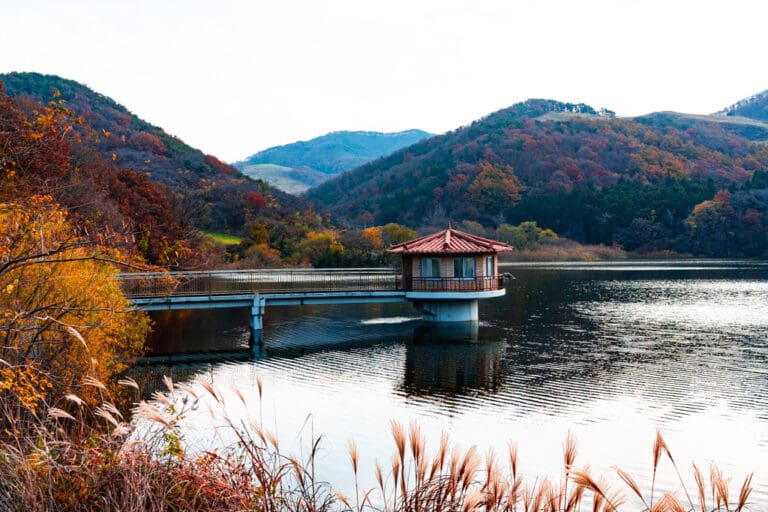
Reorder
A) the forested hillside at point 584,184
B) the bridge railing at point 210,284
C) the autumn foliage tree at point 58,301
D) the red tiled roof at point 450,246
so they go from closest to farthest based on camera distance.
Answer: the autumn foliage tree at point 58,301, the bridge railing at point 210,284, the red tiled roof at point 450,246, the forested hillside at point 584,184

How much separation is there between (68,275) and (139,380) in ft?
18.2

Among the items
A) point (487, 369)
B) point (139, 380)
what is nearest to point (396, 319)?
point (487, 369)

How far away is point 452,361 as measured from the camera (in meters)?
22.6

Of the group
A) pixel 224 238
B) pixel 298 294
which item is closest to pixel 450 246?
pixel 298 294

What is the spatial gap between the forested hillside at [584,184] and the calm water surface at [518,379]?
6500 centimetres

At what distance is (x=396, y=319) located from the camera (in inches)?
1326

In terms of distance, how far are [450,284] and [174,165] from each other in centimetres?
6545

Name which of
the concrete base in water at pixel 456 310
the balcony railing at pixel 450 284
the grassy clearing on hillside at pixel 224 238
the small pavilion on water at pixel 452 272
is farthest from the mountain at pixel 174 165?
the concrete base in water at pixel 456 310

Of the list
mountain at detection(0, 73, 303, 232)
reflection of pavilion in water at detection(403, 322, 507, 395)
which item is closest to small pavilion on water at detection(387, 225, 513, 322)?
reflection of pavilion in water at detection(403, 322, 507, 395)

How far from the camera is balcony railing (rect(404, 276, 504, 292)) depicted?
29.3m

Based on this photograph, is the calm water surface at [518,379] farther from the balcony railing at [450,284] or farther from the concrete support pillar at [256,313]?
the balcony railing at [450,284]

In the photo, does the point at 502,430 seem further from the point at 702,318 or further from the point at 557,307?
the point at 557,307

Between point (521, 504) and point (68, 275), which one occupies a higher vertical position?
point (68, 275)

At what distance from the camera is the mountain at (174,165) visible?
7025 cm
